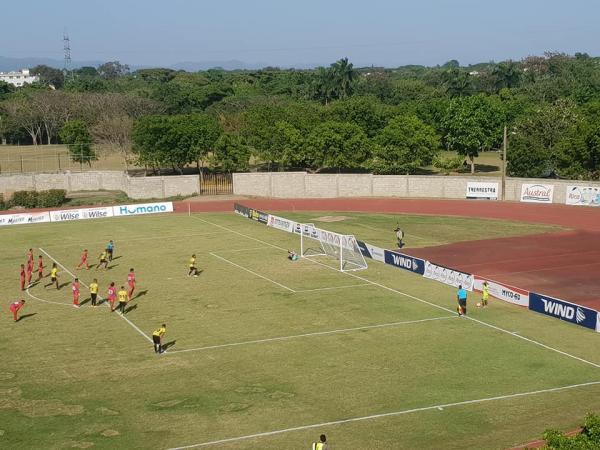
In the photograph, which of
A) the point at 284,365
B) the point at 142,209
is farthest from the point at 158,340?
the point at 142,209

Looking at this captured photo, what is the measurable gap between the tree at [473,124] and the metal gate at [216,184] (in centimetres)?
2969

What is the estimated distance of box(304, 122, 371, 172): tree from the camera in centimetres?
8800

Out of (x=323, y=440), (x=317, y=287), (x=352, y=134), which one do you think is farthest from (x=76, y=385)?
(x=352, y=134)

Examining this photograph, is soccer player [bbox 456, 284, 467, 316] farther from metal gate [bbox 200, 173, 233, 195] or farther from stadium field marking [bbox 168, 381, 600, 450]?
metal gate [bbox 200, 173, 233, 195]

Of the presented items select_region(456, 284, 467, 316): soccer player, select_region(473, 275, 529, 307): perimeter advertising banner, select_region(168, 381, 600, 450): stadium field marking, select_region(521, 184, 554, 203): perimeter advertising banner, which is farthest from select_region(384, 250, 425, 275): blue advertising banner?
select_region(521, 184, 554, 203): perimeter advertising banner

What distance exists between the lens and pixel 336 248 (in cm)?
5484

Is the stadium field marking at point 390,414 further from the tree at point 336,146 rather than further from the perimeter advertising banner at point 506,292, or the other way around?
the tree at point 336,146

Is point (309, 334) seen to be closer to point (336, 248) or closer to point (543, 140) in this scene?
point (336, 248)

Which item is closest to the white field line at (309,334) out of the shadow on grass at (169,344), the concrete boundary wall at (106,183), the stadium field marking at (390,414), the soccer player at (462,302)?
the soccer player at (462,302)

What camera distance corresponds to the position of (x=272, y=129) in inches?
3647

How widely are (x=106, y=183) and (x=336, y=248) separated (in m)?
43.8

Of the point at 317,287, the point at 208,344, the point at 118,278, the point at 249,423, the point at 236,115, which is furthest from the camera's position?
the point at 236,115

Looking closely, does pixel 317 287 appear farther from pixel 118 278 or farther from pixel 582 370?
pixel 582 370

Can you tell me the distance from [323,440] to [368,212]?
56.2 m
